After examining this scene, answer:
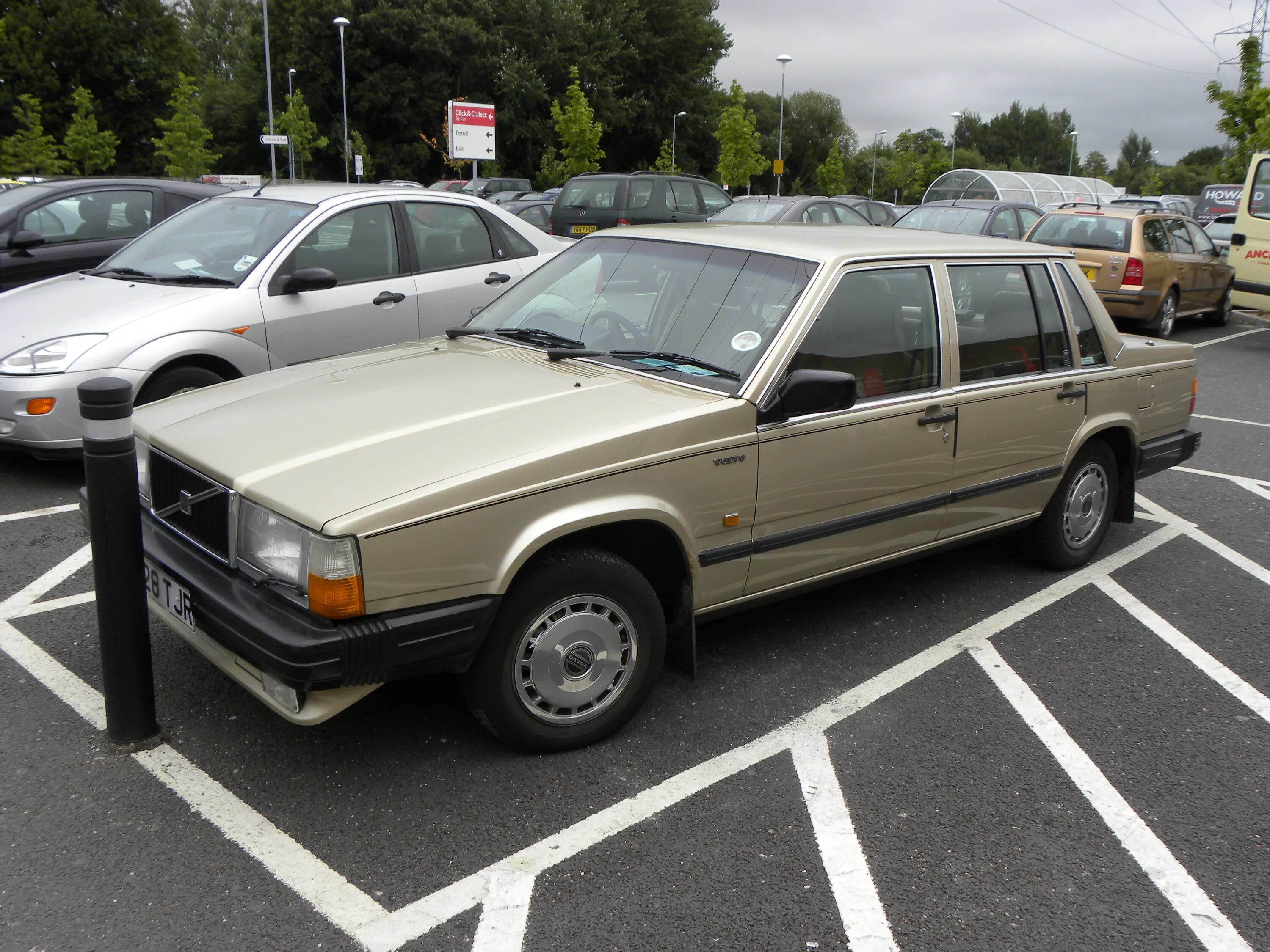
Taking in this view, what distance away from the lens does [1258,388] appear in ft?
36.3

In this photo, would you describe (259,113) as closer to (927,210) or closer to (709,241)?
(927,210)

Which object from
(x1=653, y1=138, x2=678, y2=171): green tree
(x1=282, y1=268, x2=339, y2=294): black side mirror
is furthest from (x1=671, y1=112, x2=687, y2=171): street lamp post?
(x1=282, y1=268, x2=339, y2=294): black side mirror

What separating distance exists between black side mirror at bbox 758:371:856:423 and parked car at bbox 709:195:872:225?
11.2 meters

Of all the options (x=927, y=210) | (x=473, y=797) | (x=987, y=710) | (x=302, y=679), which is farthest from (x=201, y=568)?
(x=927, y=210)

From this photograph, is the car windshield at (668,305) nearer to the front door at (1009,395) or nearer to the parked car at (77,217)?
the front door at (1009,395)

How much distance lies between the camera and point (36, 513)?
5707 millimetres

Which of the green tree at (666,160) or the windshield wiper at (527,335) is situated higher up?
the green tree at (666,160)

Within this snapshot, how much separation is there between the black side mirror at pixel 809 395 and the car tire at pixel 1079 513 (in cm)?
196

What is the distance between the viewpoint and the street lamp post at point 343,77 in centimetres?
4519

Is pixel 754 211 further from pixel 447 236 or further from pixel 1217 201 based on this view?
pixel 1217 201

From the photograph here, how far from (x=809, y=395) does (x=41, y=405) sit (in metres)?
4.32

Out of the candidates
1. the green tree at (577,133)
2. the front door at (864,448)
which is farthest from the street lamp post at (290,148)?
the front door at (864,448)

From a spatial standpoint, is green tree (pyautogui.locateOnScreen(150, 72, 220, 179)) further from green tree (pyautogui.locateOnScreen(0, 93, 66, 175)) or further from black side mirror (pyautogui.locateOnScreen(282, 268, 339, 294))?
black side mirror (pyautogui.locateOnScreen(282, 268, 339, 294))

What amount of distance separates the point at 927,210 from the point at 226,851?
15478mm
